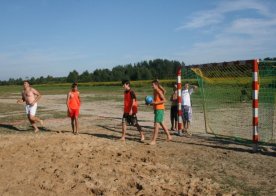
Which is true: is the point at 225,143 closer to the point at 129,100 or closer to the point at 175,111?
the point at 175,111

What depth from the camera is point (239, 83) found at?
14.1m

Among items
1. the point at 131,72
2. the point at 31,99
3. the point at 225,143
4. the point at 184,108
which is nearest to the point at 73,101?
the point at 31,99

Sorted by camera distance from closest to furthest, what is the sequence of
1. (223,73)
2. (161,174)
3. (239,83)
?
(161,174) → (223,73) → (239,83)

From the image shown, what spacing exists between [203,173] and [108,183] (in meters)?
1.86

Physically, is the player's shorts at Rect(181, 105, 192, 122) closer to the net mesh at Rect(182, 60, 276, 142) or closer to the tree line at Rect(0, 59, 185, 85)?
the net mesh at Rect(182, 60, 276, 142)

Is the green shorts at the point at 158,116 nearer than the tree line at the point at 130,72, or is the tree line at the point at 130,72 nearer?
the green shorts at the point at 158,116

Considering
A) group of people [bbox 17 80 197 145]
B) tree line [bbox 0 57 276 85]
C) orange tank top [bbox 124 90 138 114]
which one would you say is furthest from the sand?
tree line [bbox 0 57 276 85]

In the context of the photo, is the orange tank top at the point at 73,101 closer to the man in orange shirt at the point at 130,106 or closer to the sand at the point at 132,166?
the sand at the point at 132,166

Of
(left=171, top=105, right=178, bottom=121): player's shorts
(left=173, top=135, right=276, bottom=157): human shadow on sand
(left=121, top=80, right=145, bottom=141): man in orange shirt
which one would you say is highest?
(left=121, top=80, right=145, bottom=141): man in orange shirt

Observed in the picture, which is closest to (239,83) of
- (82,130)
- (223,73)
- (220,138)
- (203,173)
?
(223,73)

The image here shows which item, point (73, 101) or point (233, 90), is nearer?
point (73, 101)

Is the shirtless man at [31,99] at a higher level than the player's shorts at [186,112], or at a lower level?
higher

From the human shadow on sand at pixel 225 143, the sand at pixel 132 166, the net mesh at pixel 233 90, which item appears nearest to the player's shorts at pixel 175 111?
the net mesh at pixel 233 90

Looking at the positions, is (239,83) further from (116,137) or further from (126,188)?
(126,188)
